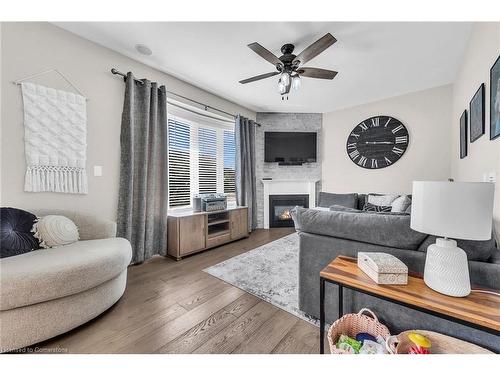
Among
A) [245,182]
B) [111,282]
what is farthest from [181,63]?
[111,282]

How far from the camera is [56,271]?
129 centimetres

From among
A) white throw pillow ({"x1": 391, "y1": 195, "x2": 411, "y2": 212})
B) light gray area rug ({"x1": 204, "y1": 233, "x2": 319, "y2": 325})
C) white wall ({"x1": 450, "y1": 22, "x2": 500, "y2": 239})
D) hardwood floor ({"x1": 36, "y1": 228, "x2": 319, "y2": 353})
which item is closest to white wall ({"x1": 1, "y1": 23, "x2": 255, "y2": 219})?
hardwood floor ({"x1": 36, "y1": 228, "x2": 319, "y2": 353})

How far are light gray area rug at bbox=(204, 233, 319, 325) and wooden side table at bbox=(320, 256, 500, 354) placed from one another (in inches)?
26.6

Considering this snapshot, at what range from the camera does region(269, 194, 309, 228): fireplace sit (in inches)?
184

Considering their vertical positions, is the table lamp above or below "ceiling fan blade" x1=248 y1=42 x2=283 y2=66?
below

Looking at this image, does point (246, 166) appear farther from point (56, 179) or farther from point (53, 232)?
point (53, 232)

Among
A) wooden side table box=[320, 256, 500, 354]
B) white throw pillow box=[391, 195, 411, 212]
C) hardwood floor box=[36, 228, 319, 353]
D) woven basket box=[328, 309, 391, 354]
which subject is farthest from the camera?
white throw pillow box=[391, 195, 411, 212]

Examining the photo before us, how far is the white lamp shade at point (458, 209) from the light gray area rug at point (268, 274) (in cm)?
110

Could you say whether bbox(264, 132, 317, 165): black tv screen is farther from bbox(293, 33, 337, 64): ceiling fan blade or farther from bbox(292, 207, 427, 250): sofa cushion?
bbox(292, 207, 427, 250): sofa cushion

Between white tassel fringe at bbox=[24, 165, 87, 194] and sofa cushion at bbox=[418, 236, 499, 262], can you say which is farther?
white tassel fringe at bbox=[24, 165, 87, 194]

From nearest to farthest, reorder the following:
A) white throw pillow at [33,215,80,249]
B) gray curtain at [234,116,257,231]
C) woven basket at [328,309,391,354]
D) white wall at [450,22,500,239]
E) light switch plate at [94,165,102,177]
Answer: woven basket at [328,309,391,354], white wall at [450,22,500,239], white throw pillow at [33,215,80,249], light switch plate at [94,165,102,177], gray curtain at [234,116,257,231]

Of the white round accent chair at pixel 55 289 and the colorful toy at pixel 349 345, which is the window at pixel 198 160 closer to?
the white round accent chair at pixel 55 289

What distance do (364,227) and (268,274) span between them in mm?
1343

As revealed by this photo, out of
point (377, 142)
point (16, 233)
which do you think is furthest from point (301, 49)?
point (16, 233)
